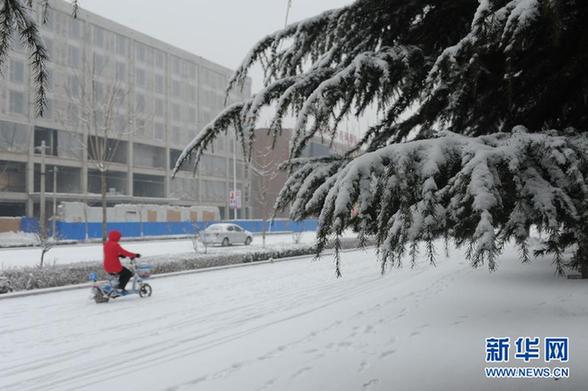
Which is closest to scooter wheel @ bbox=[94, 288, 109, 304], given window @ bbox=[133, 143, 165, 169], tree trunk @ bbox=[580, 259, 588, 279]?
tree trunk @ bbox=[580, 259, 588, 279]

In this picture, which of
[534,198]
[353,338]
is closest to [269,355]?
[353,338]

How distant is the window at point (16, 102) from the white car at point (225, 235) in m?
23.9

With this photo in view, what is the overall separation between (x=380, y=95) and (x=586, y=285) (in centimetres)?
999

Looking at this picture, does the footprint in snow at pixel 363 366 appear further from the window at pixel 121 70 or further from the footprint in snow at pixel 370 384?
the window at pixel 121 70

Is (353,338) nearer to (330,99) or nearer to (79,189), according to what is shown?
(330,99)

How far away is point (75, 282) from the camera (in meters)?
13.9

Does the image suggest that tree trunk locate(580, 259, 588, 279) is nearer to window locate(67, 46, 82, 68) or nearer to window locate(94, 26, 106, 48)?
window locate(67, 46, 82, 68)

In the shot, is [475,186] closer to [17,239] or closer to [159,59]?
[17,239]

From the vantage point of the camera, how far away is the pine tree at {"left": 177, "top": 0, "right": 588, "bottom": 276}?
280cm

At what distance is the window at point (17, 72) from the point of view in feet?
146

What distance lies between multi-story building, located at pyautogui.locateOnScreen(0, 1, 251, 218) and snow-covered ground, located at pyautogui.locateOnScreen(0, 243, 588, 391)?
91.3 ft

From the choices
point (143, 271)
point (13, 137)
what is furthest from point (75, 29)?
point (143, 271)

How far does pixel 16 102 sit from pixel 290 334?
45.9 meters

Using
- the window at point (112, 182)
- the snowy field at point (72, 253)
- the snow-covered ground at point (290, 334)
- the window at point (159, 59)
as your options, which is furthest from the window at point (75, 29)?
the snow-covered ground at point (290, 334)
